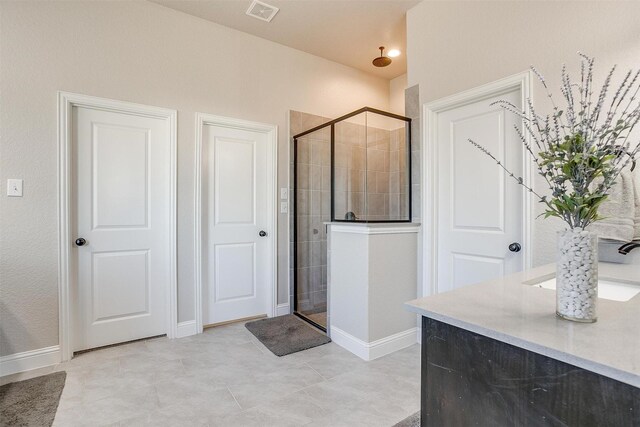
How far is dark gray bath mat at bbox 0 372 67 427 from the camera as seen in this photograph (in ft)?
5.48

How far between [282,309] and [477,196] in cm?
218

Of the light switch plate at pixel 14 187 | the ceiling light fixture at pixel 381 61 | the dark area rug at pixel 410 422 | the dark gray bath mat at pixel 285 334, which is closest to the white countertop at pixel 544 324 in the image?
the dark area rug at pixel 410 422

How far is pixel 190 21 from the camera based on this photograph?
9.31 ft

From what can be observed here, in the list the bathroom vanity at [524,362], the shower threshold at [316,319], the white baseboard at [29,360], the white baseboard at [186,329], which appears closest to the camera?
the bathroom vanity at [524,362]

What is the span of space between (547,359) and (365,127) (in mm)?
2238

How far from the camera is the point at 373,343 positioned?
2393 millimetres

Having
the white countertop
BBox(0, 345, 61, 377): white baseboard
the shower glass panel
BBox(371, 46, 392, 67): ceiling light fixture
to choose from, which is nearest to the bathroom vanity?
the white countertop

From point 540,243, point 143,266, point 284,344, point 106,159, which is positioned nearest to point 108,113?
point 106,159

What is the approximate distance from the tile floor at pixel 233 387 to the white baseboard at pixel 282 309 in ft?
2.26

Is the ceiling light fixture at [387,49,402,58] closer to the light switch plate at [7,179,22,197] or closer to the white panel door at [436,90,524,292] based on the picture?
the white panel door at [436,90,524,292]

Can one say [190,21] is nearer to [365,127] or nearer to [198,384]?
[365,127]

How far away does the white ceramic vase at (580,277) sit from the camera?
31.8 inches

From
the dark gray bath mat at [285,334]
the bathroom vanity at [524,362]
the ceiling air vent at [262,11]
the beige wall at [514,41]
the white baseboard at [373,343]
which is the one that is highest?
the ceiling air vent at [262,11]

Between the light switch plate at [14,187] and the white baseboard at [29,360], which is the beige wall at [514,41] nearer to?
the light switch plate at [14,187]
